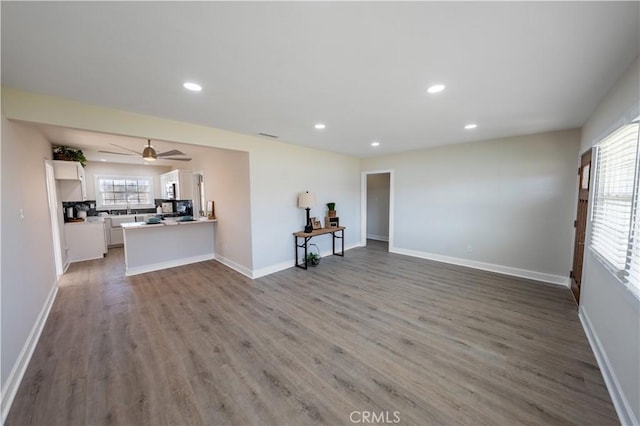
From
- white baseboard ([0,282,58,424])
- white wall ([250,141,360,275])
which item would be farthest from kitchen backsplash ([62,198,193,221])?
white baseboard ([0,282,58,424])

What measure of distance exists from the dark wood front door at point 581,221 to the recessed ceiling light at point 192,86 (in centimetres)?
467

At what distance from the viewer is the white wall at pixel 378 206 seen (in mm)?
7410

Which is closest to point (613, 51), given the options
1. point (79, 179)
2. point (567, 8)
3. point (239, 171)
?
point (567, 8)

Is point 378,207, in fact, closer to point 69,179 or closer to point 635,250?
point 635,250

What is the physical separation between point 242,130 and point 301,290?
266cm

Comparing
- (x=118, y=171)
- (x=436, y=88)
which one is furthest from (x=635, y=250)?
(x=118, y=171)

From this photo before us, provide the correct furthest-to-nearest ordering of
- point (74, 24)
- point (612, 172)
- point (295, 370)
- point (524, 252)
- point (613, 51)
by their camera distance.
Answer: point (524, 252) → point (612, 172) → point (295, 370) → point (613, 51) → point (74, 24)

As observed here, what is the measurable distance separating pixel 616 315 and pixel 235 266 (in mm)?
4946

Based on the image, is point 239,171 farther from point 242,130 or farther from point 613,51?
point 613,51

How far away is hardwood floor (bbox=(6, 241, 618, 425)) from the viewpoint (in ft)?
5.49

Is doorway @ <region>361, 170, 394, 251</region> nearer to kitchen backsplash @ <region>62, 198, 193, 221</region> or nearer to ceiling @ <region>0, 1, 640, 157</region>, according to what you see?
ceiling @ <region>0, 1, 640, 157</region>

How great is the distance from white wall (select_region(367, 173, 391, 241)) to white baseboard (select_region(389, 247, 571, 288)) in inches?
67.9

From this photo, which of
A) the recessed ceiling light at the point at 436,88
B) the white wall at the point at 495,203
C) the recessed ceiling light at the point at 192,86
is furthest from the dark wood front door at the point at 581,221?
the recessed ceiling light at the point at 192,86

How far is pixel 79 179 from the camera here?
16.0 feet
